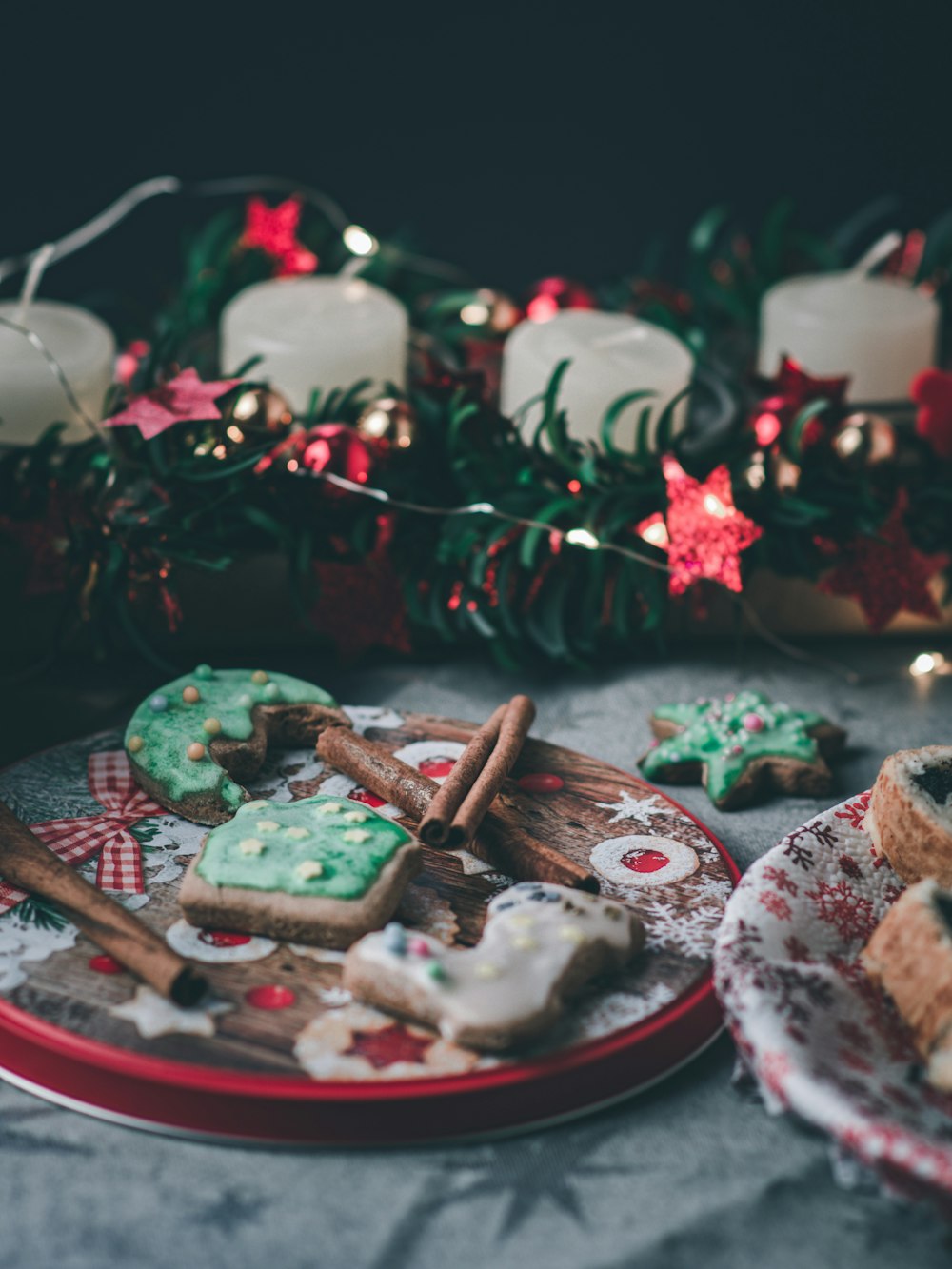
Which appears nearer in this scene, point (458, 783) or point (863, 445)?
point (458, 783)

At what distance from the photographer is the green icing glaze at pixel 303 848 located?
3.25 ft

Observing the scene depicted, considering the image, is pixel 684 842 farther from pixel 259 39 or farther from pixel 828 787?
pixel 259 39

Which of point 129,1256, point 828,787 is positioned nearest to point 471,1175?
point 129,1256

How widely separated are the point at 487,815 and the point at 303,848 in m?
0.17

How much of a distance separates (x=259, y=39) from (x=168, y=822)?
4.46 feet

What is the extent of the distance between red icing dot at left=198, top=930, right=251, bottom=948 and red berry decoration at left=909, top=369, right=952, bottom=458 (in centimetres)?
90

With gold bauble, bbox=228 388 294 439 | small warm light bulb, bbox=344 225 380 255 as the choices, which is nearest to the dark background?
small warm light bulb, bbox=344 225 380 255

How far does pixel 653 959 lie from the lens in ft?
3.22

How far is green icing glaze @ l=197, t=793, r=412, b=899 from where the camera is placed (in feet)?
3.25

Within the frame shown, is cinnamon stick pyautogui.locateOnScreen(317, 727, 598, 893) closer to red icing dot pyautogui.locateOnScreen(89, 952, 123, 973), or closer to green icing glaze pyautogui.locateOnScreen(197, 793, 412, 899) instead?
green icing glaze pyautogui.locateOnScreen(197, 793, 412, 899)

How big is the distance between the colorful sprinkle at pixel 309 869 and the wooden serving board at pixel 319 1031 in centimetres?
5

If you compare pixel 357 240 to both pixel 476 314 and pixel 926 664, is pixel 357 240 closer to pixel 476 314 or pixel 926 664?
pixel 476 314

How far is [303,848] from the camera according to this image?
1.02 m

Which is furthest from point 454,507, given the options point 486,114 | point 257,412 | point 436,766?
point 486,114
